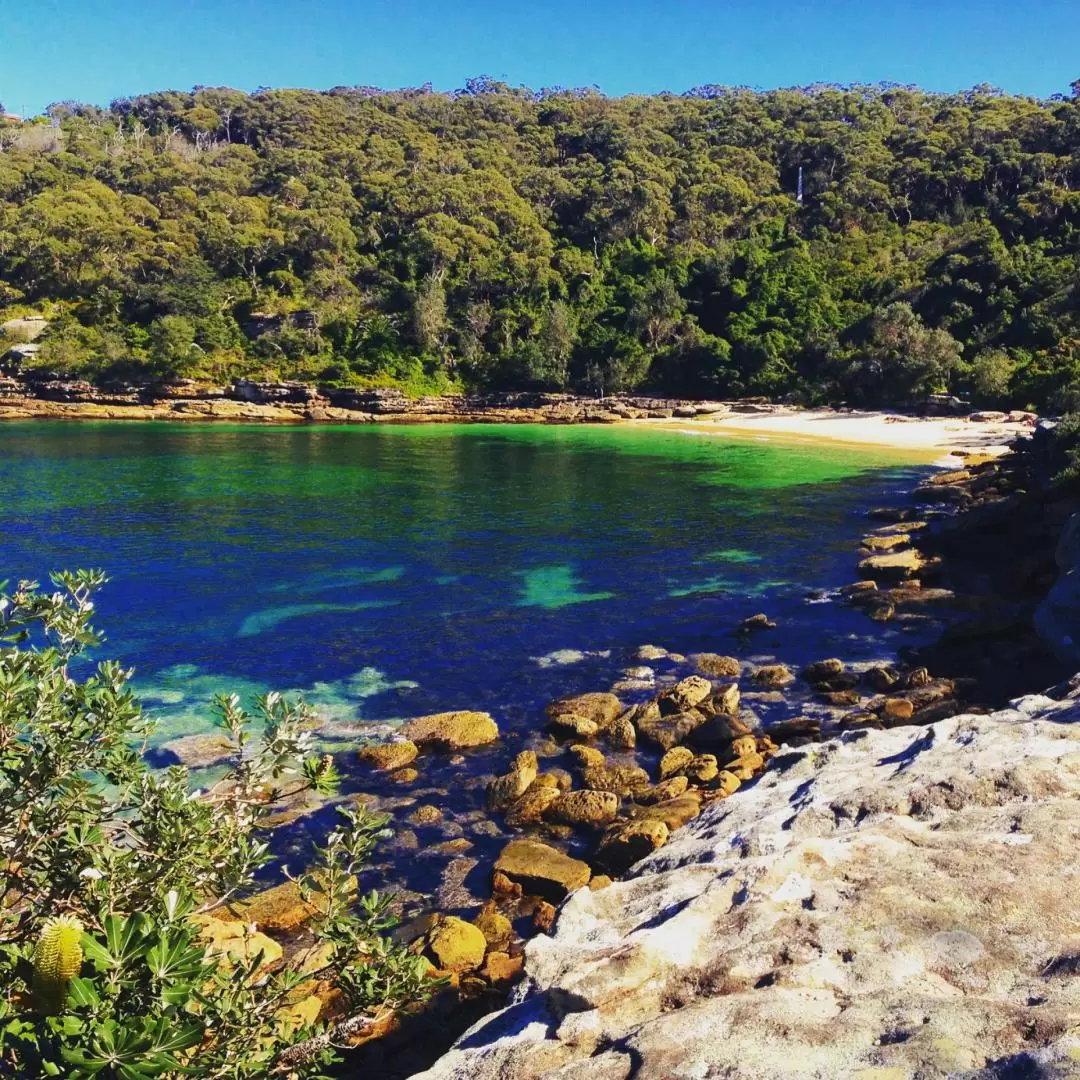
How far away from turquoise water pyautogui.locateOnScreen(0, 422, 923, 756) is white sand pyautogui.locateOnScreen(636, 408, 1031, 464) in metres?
6.75

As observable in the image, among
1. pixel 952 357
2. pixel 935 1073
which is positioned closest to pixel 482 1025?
pixel 935 1073

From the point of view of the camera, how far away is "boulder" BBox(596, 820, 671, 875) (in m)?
10.9

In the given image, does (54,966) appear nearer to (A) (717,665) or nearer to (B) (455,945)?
(B) (455,945)

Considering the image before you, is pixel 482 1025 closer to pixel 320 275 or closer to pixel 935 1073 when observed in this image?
pixel 935 1073

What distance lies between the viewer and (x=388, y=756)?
1424cm

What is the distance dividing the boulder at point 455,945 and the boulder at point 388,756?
16.1ft

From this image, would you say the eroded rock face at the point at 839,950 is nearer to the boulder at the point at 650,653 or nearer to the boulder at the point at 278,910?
the boulder at the point at 278,910

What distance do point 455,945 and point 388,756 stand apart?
554 centimetres

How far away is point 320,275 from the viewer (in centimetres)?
9644

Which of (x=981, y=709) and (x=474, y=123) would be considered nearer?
(x=981, y=709)

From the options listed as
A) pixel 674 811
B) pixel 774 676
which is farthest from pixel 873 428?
pixel 674 811

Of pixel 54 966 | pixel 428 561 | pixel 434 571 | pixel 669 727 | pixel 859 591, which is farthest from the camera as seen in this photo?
pixel 428 561

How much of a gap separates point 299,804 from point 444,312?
288 ft

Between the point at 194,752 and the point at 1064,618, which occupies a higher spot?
the point at 1064,618
